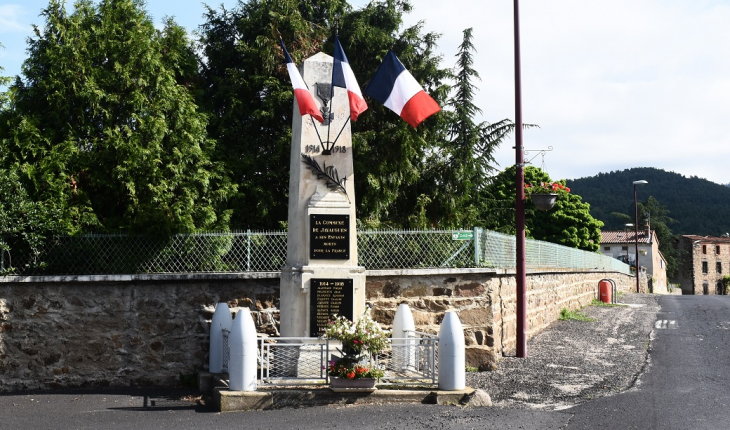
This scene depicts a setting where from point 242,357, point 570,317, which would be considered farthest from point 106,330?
point 570,317

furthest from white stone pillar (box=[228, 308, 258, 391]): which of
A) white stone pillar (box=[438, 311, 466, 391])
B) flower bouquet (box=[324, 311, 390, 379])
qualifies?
white stone pillar (box=[438, 311, 466, 391])

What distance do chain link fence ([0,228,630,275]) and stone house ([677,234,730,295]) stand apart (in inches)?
3199

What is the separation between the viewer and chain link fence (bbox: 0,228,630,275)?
11.3 meters

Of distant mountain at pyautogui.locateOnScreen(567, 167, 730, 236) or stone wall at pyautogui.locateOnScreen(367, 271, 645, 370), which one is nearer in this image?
stone wall at pyautogui.locateOnScreen(367, 271, 645, 370)

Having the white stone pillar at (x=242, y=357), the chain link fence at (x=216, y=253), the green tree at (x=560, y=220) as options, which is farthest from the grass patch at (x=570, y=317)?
the green tree at (x=560, y=220)

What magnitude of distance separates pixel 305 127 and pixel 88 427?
4.93 meters

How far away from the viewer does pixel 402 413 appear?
8.07 m

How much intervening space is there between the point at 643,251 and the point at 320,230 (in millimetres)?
63806

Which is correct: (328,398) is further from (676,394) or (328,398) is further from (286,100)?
(286,100)

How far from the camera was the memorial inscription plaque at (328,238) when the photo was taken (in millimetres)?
10039

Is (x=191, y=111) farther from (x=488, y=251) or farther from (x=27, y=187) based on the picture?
(x=488, y=251)

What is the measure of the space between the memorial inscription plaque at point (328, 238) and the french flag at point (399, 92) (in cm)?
185

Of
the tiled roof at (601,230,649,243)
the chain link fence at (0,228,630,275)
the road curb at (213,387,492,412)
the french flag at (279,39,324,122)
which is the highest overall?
the tiled roof at (601,230,649,243)

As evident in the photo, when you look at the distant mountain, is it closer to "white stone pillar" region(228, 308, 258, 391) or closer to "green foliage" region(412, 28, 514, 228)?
"green foliage" region(412, 28, 514, 228)
